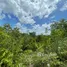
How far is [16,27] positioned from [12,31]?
2.07m

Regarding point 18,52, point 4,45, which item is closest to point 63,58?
point 18,52

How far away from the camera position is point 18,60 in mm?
12383

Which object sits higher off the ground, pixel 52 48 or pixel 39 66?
pixel 52 48

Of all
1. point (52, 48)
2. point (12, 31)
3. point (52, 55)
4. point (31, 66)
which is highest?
point (12, 31)

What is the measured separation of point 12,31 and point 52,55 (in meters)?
15.6

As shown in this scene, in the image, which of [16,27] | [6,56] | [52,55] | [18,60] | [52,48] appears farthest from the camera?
[16,27]

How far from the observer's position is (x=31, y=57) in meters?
14.0

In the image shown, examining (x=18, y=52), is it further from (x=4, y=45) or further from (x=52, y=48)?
(x=52, y=48)

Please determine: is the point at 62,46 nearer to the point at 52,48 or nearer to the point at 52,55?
the point at 52,48

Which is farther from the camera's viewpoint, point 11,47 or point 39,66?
point 39,66

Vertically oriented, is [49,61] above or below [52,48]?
below

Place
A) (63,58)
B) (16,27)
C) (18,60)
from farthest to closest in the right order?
(16,27)
(63,58)
(18,60)

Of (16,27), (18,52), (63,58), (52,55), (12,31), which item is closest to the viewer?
(18,52)

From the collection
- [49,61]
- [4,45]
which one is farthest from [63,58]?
[4,45]
